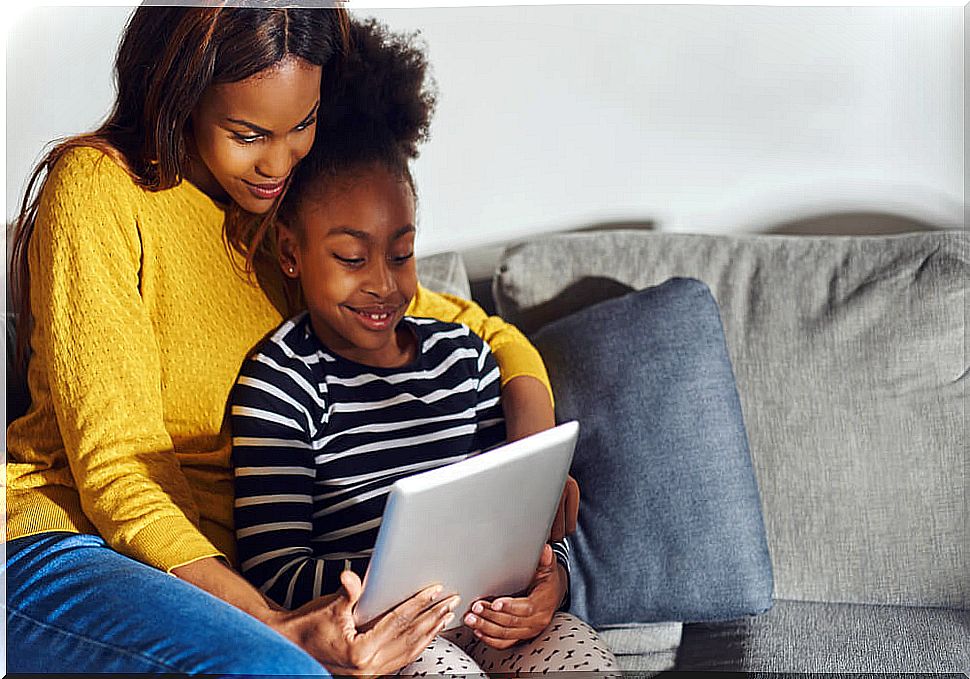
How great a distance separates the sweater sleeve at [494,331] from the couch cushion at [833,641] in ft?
1.22

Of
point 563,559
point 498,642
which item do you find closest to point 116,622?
point 498,642

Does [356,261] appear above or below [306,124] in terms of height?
below

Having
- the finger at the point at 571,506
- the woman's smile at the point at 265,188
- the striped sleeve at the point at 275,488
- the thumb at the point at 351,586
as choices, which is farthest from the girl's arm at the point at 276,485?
the finger at the point at 571,506

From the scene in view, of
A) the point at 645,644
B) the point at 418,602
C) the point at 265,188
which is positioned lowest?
the point at 645,644

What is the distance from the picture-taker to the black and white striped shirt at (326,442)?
1.24m

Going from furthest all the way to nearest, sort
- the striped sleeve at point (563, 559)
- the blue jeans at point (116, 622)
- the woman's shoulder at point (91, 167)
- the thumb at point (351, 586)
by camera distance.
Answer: the striped sleeve at point (563, 559), the woman's shoulder at point (91, 167), the thumb at point (351, 586), the blue jeans at point (116, 622)

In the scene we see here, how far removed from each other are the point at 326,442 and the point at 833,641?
655 millimetres

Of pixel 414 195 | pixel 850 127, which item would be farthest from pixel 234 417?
pixel 850 127

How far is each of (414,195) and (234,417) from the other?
1.13 ft

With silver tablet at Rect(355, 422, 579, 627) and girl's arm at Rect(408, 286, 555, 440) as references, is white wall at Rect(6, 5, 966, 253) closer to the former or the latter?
girl's arm at Rect(408, 286, 555, 440)

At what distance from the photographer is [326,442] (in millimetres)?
1278

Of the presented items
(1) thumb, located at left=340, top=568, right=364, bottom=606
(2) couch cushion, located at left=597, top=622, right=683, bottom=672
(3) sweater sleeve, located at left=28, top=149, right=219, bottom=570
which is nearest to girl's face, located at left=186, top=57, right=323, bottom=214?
(3) sweater sleeve, located at left=28, top=149, right=219, bottom=570

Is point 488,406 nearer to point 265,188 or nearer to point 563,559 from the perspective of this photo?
point 563,559

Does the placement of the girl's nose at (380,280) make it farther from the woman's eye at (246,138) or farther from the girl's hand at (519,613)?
the girl's hand at (519,613)
